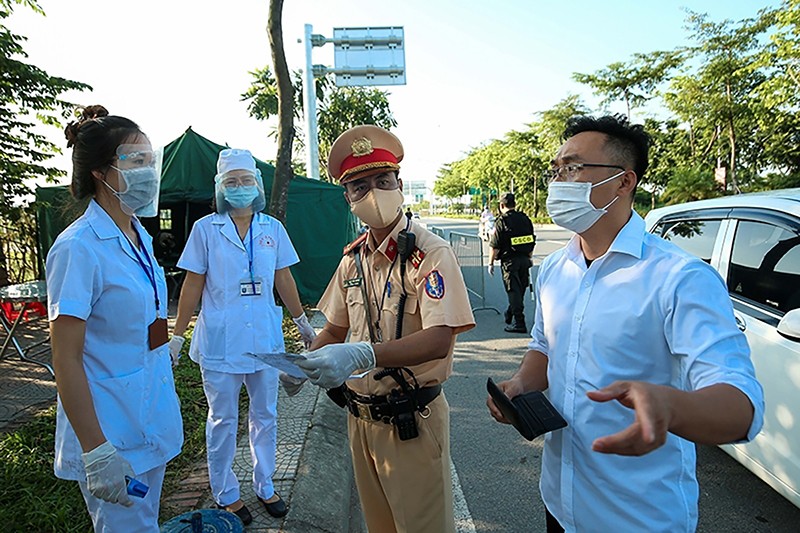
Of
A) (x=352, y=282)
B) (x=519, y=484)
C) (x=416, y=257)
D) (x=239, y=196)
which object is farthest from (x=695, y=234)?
(x=239, y=196)

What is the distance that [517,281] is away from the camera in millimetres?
7449

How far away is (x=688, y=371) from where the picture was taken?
1.26m

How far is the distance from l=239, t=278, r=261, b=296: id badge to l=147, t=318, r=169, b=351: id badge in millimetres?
888

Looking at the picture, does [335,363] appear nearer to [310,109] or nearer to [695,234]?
[695,234]

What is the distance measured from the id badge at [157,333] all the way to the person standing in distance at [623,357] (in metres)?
1.35

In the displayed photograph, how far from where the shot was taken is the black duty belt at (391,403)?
1942 mm

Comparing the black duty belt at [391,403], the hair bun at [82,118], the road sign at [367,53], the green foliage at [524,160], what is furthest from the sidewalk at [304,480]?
the green foliage at [524,160]

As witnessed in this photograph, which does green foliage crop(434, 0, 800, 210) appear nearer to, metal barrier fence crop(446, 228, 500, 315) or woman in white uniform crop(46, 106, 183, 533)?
metal barrier fence crop(446, 228, 500, 315)

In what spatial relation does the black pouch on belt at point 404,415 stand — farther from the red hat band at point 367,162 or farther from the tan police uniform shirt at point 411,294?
the red hat band at point 367,162

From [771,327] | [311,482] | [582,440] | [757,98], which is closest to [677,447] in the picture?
[582,440]

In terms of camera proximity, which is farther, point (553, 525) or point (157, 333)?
point (157, 333)

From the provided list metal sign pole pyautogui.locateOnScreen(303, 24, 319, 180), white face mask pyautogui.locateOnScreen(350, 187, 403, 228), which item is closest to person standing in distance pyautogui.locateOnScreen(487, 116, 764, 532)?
white face mask pyautogui.locateOnScreen(350, 187, 403, 228)

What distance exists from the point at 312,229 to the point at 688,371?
9036 mm

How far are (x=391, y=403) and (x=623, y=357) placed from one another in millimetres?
894
